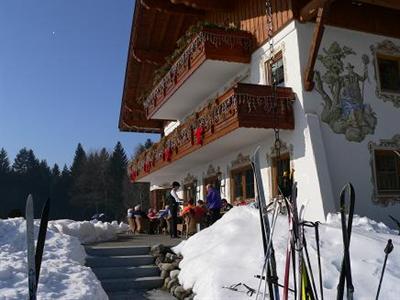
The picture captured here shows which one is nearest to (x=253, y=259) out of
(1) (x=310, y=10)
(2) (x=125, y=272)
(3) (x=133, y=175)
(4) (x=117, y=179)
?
(2) (x=125, y=272)

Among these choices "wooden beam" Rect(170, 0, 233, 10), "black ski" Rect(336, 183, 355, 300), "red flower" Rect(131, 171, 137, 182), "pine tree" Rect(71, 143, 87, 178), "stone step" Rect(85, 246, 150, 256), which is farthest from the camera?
"pine tree" Rect(71, 143, 87, 178)

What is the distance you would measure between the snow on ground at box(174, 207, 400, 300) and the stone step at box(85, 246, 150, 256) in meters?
1.20

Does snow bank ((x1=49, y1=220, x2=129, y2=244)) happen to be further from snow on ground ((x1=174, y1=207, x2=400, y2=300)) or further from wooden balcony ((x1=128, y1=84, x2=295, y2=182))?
snow on ground ((x1=174, y1=207, x2=400, y2=300))

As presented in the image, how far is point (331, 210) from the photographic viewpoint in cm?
1269

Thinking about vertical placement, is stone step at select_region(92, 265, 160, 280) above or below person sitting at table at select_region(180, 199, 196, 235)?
below

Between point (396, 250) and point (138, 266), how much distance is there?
16.3 feet

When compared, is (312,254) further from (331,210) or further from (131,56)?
(131,56)

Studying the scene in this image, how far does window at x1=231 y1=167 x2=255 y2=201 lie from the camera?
16.3m

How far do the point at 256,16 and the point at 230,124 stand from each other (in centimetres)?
431

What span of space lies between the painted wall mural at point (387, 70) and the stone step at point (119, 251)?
8.11 m

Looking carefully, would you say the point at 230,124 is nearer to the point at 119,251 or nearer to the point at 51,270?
the point at 119,251

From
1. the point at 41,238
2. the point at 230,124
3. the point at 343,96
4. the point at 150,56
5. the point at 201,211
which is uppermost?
the point at 150,56

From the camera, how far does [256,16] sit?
15.9 metres

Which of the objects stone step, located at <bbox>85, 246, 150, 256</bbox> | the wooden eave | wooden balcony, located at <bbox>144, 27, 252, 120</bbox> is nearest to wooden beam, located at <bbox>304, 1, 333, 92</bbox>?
wooden balcony, located at <bbox>144, 27, 252, 120</bbox>
